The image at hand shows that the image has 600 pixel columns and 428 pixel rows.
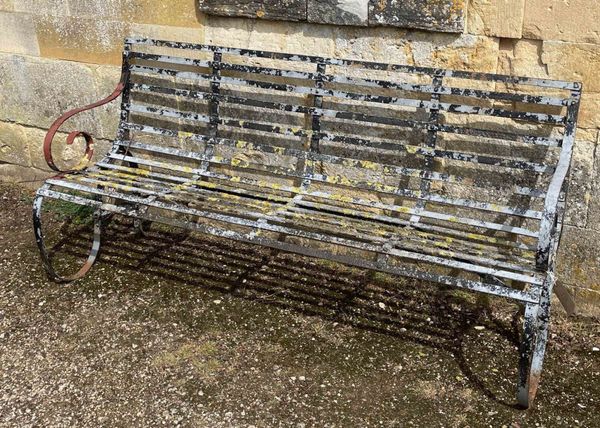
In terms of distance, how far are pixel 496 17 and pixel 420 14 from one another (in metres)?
0.35

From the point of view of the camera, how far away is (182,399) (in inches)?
116

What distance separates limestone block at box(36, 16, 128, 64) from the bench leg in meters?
2.82

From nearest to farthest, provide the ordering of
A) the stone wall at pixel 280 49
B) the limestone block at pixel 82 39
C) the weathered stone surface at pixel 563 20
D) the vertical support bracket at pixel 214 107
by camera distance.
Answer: the weathered stone surface at pixel 563 20, the stone wall at pixel 280 49, the vertical support bracket at pixel 214 107, the limestone block at pixel 82 39

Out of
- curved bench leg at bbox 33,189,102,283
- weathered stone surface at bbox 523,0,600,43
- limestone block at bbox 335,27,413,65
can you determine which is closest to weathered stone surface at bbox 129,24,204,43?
limestone block at bbox 335,27,413,65

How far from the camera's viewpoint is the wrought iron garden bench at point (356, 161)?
121 inches

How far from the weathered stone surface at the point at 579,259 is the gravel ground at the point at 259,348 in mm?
205

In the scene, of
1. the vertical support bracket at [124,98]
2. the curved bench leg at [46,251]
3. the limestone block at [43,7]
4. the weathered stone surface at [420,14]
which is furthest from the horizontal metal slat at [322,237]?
the limestone block at [43,7]

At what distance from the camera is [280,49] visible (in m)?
3.73

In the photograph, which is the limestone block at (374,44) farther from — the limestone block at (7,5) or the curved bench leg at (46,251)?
the limestone block at (7,5)

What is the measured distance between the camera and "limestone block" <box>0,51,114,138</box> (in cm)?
440

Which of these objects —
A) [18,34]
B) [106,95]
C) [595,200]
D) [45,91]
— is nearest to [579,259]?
[595,200]

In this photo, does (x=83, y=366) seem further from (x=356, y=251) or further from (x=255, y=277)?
(x=356, y=251)

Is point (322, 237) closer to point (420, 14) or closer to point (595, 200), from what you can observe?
point (420, 14)

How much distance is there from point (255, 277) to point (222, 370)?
82cm
